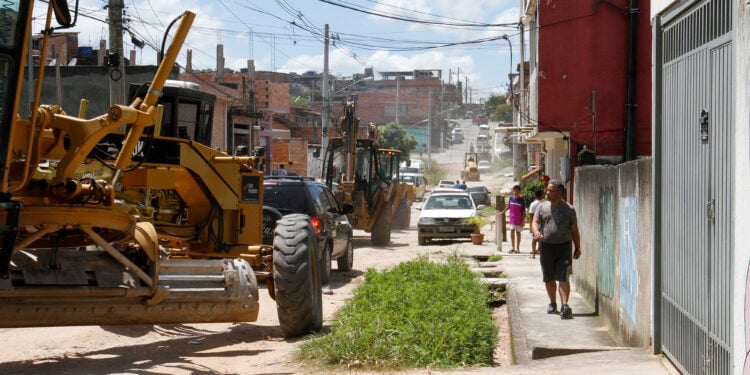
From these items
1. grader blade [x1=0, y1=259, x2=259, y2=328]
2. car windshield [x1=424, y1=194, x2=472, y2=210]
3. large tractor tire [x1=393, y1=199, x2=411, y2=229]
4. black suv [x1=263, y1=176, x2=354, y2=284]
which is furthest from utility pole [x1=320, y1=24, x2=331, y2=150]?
grader blade [x1=0, y1=259, x2=259, y2=328]

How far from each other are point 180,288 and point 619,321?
4.48m

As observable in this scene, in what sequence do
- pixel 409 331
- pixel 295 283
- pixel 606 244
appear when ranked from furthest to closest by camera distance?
pixel 606 244, pixel 295 283, pixel 409 331

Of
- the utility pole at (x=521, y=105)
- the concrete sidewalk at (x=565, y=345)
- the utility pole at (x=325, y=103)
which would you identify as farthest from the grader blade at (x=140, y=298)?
the utility pole at (x=325, y=103)

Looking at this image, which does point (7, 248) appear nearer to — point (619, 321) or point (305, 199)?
point (619, 321)

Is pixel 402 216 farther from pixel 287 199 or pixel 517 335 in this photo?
pixel 517 335

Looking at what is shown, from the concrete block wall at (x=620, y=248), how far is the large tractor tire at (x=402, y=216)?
21.1 meters

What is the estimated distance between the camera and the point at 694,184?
689 cm

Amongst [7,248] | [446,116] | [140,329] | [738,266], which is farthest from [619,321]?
[446,116]

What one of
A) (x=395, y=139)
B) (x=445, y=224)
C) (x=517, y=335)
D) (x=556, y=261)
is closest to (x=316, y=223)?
(x=556, y=261)

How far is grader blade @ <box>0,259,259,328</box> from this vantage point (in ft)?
25.1

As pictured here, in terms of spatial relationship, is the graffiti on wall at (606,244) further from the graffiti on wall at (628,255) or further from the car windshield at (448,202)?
the car windshield at (448,202)

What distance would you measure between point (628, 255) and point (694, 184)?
3.04 metres

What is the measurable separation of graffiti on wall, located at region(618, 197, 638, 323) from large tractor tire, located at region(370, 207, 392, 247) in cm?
1702

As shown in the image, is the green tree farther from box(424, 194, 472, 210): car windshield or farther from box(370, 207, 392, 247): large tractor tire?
box(370, 207, 392, 247): large tractor tire
